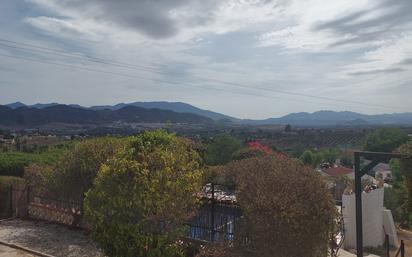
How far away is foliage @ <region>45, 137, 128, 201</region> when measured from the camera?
35.1 feet

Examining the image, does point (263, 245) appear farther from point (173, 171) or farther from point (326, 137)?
point (326, 137)

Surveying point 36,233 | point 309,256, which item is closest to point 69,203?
point 36,233

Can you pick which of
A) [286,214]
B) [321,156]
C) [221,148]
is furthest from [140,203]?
[321,156]

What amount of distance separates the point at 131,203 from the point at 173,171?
888 mm

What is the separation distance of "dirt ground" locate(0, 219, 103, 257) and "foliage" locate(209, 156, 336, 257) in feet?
14.1

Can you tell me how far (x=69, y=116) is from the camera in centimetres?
15838

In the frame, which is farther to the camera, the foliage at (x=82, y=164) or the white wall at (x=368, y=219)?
the white wall at (x=368, y=219)

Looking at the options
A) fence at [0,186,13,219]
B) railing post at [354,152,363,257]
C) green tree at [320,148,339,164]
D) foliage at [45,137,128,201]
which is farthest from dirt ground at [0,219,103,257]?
green tree at [320,148,339,164]

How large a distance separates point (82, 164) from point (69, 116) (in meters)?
156

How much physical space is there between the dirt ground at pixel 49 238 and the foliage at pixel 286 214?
4305 mm

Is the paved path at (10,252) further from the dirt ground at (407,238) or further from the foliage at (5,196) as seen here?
the dirt ground at (407,238)

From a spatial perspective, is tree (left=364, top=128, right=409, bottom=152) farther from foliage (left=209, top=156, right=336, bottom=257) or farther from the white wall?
foliage (left=209, top=156, right=336, bottom=257)

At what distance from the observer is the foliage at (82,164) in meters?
10.7

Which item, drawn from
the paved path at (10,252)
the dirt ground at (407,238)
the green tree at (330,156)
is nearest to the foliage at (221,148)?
the green tree at (330,156)
